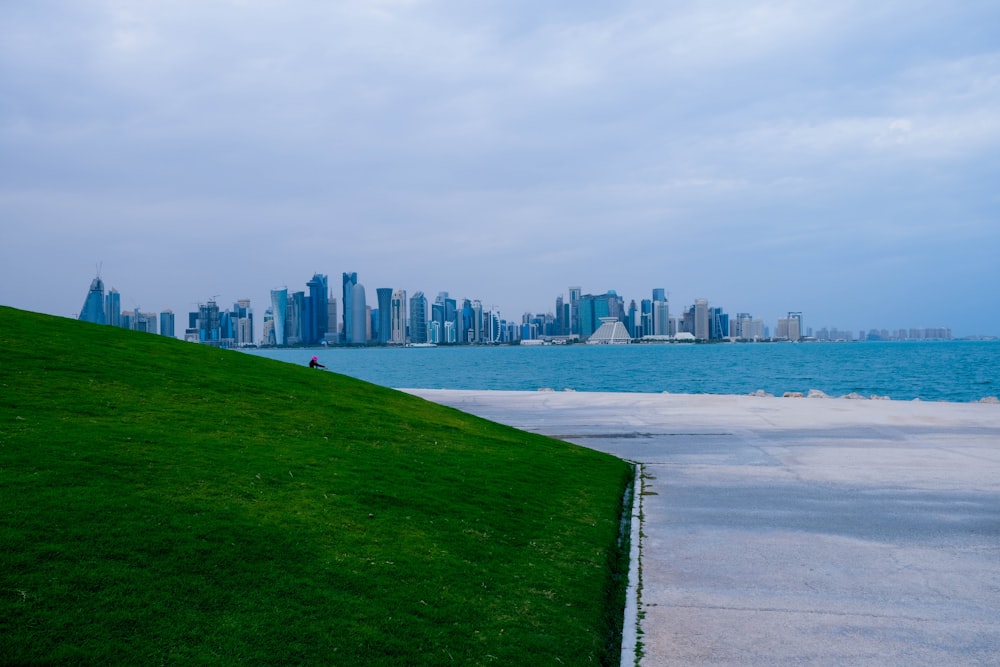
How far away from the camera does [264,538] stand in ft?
25.3

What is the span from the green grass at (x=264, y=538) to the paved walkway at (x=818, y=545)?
0.97m

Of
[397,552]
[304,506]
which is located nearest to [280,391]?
[304,506]

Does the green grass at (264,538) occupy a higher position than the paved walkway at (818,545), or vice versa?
the green grass at (264,538)

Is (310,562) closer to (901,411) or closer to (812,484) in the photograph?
(812,484)

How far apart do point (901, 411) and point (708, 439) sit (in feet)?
42.5

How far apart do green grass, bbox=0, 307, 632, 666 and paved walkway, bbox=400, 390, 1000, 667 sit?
97 cm

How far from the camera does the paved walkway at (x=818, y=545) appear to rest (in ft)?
23.9

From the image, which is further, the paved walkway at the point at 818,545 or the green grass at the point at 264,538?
the paved walkway at the point at 818,545

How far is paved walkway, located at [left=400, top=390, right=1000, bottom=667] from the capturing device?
728 cm

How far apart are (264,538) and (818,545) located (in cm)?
782

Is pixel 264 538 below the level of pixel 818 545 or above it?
above

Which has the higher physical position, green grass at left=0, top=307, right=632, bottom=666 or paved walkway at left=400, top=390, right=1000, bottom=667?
green grass at left=0, top=307, right=632, bottom=666

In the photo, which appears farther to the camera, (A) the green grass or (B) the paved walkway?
(B) the paved walkway

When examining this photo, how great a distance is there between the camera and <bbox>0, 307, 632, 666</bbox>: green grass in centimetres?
592
